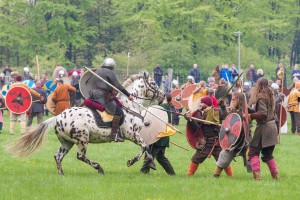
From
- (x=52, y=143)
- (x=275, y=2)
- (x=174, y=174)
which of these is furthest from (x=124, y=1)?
(x=174, y=174)

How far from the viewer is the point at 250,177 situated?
15.5 m

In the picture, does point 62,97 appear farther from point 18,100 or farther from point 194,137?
point 194,137

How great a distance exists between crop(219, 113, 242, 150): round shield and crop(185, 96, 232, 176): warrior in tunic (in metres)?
0.77

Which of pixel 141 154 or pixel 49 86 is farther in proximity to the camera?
pixel 49 86

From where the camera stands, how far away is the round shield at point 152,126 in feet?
51.5

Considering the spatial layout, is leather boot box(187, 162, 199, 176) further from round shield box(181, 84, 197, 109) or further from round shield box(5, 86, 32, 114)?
round shield box(181, 84, 197, 109)

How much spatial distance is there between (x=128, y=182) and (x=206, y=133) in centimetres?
188

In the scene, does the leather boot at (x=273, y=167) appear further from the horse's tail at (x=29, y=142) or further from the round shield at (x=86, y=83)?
the horse's tail at (x=29, y=142)

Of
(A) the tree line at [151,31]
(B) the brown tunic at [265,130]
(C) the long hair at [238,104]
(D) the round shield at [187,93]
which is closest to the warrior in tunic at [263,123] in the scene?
(B) the brown tunic at [265,130]

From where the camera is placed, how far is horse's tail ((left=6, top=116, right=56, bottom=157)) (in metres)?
15.3

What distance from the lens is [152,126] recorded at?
622 inches

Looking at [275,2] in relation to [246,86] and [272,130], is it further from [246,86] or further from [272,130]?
[272,130]

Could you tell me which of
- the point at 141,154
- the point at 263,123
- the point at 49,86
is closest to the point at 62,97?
the point at 49,86

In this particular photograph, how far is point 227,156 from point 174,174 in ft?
4.76
